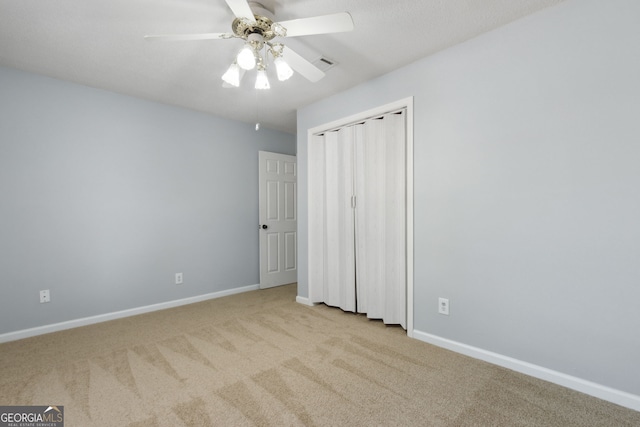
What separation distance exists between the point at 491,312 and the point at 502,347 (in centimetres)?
24

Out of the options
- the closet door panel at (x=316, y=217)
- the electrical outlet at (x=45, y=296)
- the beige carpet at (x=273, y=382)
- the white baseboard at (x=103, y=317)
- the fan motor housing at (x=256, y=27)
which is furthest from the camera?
the closet door panel at (x=316, y=217)

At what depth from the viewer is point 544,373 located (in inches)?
72.2

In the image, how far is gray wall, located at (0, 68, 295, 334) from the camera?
2.55 meters

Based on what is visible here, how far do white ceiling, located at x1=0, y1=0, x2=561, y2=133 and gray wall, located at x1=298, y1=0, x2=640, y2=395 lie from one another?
299 mm

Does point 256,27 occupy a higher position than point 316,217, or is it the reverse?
point 256,27

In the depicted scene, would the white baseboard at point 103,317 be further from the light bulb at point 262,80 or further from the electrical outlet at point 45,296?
the light bulb at point 262,80

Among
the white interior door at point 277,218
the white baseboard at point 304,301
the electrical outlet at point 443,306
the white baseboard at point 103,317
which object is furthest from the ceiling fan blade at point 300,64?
the white baseboard at point 103,317

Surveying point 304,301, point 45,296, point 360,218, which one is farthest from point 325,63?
point 45,296

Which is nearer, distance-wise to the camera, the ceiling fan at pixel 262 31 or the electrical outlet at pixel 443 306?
the ceiling fan at pixel 262 31

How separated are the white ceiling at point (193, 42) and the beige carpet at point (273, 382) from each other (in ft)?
7.84

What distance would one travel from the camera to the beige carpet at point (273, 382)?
1517 mm

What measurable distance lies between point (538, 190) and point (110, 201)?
384 cm

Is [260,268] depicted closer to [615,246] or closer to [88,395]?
[88,395]

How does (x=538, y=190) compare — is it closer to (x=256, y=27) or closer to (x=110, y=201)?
(x=256, y=27)
